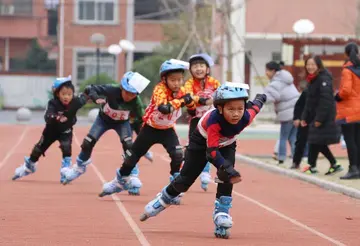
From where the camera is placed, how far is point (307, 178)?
739 inches

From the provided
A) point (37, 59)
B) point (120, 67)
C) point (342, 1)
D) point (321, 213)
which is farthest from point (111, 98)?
point (37, 59)

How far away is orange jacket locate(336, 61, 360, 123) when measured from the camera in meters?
17.8

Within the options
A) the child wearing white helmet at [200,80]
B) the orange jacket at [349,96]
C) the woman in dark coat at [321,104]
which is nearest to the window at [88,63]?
the woman in dark coat at [321,104]

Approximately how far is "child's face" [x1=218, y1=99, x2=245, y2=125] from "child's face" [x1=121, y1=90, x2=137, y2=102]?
4518 millimetres

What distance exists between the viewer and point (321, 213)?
13.8 m

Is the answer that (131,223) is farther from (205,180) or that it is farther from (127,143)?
(205,180)

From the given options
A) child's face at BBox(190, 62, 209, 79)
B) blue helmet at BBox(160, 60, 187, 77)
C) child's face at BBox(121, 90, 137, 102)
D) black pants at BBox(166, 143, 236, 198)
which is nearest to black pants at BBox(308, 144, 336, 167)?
child's face at BBox(190, 62, 209, 79)

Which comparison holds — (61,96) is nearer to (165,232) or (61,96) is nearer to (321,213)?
(321,213)

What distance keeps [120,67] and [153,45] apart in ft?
11.2

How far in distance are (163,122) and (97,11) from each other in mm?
53538

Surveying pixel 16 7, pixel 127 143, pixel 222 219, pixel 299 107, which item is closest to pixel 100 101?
pixel 127 143

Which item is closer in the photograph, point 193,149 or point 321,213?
point 193,149

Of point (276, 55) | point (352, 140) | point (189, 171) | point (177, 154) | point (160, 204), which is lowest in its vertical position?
point (276, 55)

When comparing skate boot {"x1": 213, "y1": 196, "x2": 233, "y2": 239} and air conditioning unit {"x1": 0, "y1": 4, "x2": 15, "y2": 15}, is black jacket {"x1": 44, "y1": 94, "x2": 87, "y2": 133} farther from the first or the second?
air conditioning unit {"x1": 0, "y1": 4, "x2": 15, "y2": 15}
